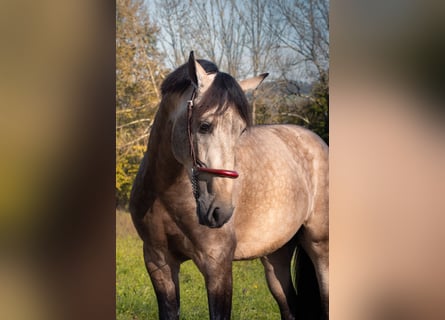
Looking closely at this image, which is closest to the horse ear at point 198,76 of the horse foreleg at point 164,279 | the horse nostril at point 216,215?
the horse nostril at point 216,215

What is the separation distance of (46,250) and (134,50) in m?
1.32

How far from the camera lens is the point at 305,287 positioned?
159 inches

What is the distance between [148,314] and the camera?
389 cm

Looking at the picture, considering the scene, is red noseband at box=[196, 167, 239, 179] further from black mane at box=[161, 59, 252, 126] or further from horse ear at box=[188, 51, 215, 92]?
horse ear at box=[188, 51, 215, 92]

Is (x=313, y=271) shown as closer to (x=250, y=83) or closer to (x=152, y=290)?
(x=152, y=290)

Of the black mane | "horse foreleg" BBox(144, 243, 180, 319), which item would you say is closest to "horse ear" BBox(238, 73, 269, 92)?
the black mane

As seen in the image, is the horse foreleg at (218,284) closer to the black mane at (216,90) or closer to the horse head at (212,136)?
the horse head at (212,136)

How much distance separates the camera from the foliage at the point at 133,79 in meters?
3.80

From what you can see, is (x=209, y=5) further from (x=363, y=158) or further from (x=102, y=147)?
(x=363, y=158)

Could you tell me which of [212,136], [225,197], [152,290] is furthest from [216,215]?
[152,290]

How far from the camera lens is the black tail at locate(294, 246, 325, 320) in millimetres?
4023

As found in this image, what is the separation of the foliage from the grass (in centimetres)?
25

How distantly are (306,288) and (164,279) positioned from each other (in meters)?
0.90

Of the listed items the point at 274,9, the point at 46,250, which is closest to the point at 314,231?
the point at 274,9
